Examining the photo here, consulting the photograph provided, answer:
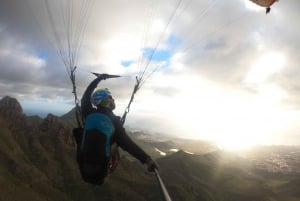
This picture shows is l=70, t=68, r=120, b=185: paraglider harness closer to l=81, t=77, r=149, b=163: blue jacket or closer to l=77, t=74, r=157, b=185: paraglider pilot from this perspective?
l=77, t=74, r=157, b=185: paraglider pilot

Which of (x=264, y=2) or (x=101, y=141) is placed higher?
(x=264, y=2)

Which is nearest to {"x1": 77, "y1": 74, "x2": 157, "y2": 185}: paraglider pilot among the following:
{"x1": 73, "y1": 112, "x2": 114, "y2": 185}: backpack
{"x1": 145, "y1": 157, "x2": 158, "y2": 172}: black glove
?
{"x1": 73, "y1": 112, "x2": 114, "y2": 185}: backpack

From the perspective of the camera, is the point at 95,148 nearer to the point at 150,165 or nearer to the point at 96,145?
the point at 96,145

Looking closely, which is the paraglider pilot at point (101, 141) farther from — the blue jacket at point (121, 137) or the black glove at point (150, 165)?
the black glove at point (150, 165)

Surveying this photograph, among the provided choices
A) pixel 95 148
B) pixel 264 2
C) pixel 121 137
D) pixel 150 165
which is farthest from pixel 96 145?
pixel 264 2

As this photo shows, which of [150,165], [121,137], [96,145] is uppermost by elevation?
[121,137]

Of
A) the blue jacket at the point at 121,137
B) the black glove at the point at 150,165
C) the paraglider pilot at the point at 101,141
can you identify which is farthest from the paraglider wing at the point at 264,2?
the black glove at the point at 150,165

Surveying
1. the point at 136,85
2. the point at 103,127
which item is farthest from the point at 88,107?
the point at 136,85

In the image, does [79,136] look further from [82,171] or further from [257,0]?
[257,0]

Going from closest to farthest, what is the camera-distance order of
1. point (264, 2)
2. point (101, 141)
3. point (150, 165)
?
point (150, 165)
point (101, 141)
point (264, 2)
